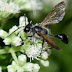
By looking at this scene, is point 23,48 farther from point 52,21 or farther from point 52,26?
point 52,26

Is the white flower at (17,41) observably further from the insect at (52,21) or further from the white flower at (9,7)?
the white flower at (9,7)

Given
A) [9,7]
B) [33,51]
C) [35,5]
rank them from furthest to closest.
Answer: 1. [35,5]
2. [9,7]
3. [33,51]

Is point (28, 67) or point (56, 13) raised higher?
point (56, 13)

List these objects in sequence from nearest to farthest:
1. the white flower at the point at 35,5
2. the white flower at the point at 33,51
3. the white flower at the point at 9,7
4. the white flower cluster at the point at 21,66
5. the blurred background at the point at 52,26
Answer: the white flower cluster at the point at 21,66 < the white flower at the point at 33,51 < the white flower at the point at 9,7 < the blurred background at the point at 52,26 < the white flower at the point at 35,5

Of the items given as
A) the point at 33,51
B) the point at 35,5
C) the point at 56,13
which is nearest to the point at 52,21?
the point at 56,13

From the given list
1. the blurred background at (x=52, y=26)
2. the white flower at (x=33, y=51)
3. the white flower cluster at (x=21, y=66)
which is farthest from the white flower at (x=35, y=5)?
the white flower cluster at (x=21, y=66)

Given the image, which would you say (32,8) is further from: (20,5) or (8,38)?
(8,38)
